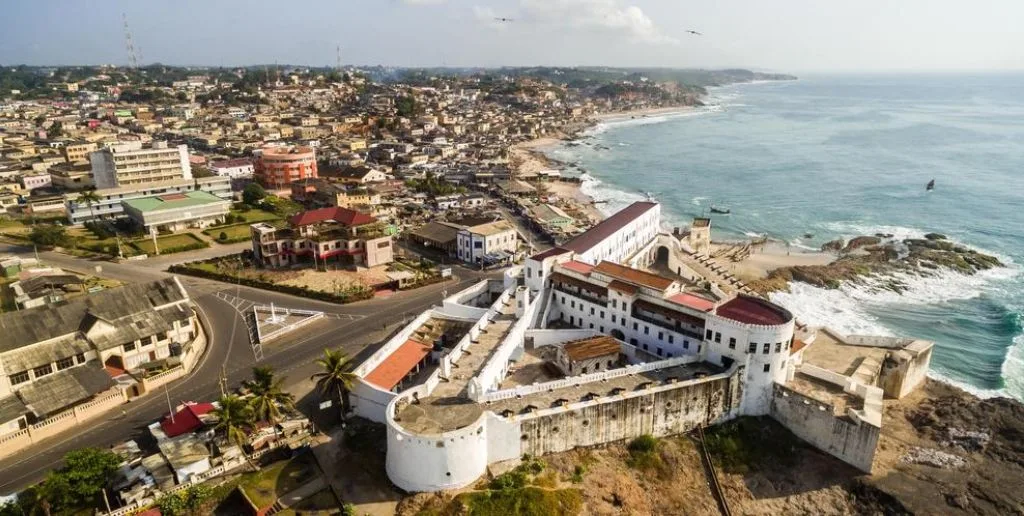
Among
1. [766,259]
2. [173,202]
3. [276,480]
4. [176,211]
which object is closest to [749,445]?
[276,480]

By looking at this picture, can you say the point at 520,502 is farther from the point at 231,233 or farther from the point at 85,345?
the point at 231,233

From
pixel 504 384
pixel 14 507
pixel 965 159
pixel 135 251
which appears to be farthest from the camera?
pixel 965 159

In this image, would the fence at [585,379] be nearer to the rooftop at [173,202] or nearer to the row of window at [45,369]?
the row of window at [45,369]

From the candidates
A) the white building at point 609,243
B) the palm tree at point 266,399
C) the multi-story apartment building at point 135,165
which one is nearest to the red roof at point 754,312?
the white building at point 609,243

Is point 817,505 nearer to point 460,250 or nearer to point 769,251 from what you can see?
point 460,250

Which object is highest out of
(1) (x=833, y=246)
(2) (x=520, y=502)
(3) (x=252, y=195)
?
(3) (x=252, y=195)

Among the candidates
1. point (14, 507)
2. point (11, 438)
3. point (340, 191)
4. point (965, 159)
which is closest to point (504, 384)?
point (14, 507)

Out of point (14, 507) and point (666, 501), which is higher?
point (14, 507)
